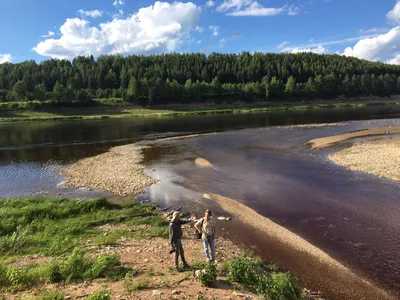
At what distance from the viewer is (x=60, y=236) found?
1984 centimetres

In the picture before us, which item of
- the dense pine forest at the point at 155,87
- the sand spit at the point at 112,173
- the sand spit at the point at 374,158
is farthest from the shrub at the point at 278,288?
the dense pine forest at the point at 155,87

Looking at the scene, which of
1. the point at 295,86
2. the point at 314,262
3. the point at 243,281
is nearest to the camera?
the point at 243,281

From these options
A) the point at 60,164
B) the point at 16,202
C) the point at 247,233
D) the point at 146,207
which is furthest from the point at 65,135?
the point at 247,233

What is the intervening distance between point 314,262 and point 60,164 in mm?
40183

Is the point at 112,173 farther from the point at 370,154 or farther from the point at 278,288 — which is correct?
the point at 370,154

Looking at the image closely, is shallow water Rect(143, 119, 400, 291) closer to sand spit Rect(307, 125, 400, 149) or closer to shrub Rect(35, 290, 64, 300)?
sand spit Rect(307, 125, 400, 149)

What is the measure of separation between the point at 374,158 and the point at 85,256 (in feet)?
120

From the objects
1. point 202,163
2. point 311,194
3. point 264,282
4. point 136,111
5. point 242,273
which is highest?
point 136,111

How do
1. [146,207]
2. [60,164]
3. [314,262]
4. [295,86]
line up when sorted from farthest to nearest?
[295,86] < [60,164] < [146,207] < [314,262]

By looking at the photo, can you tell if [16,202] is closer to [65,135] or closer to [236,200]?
[236,200]

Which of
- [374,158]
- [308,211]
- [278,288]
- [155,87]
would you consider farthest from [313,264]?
[155,87]

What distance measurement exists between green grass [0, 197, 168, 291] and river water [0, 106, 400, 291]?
516 cm

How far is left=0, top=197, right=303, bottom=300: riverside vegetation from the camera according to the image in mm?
12945

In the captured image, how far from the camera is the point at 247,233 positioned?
21406 mm
